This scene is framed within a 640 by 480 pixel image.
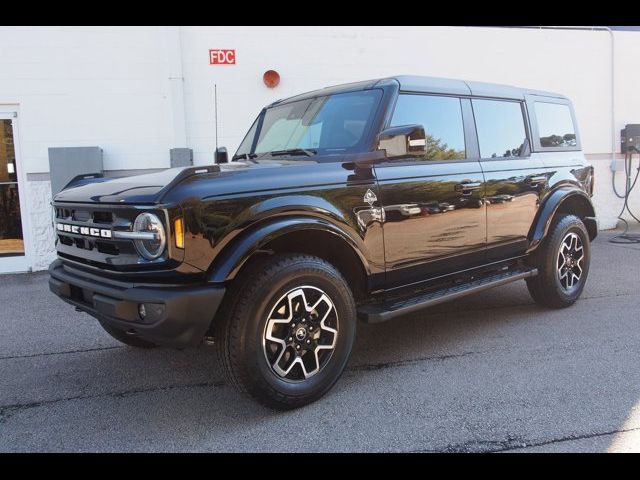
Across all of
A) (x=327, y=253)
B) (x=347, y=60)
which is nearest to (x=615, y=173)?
(x=347, y=60)

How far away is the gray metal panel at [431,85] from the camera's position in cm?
385

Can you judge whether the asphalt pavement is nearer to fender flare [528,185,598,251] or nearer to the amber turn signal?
fender flare [528,185,598,251]

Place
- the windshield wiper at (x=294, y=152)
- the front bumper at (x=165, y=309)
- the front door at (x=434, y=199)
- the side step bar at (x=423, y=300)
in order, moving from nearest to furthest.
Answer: the front bumper at (x=165, y=309) → the side step bar at (x=423, y=300) → the front door at (x=434, y=199) → the windshield wiper at (x=294, y=152)

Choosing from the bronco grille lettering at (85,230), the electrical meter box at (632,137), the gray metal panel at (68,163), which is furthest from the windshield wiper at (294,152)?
the electrical meter box at (632,137)

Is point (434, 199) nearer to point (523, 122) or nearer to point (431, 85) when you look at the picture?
point (431, 85)

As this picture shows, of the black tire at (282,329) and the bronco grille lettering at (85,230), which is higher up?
the bronco grille lettering at (85,230)

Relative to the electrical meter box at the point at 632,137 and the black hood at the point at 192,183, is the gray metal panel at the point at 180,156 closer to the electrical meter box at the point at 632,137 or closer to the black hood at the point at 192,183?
the black hood at the point at 192,183

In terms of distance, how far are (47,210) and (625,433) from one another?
7403 millimetres

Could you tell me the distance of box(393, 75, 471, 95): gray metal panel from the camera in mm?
3846

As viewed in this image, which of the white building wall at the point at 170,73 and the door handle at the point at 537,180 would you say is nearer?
the door handle at the point at 537,180

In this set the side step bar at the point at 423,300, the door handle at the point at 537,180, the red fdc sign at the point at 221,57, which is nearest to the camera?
the side step bar at the point at 423,300

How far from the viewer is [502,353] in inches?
156

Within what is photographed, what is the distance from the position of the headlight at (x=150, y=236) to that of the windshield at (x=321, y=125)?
135 centimetres

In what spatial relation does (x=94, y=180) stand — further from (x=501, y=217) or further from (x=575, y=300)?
(x=575, y=300)
